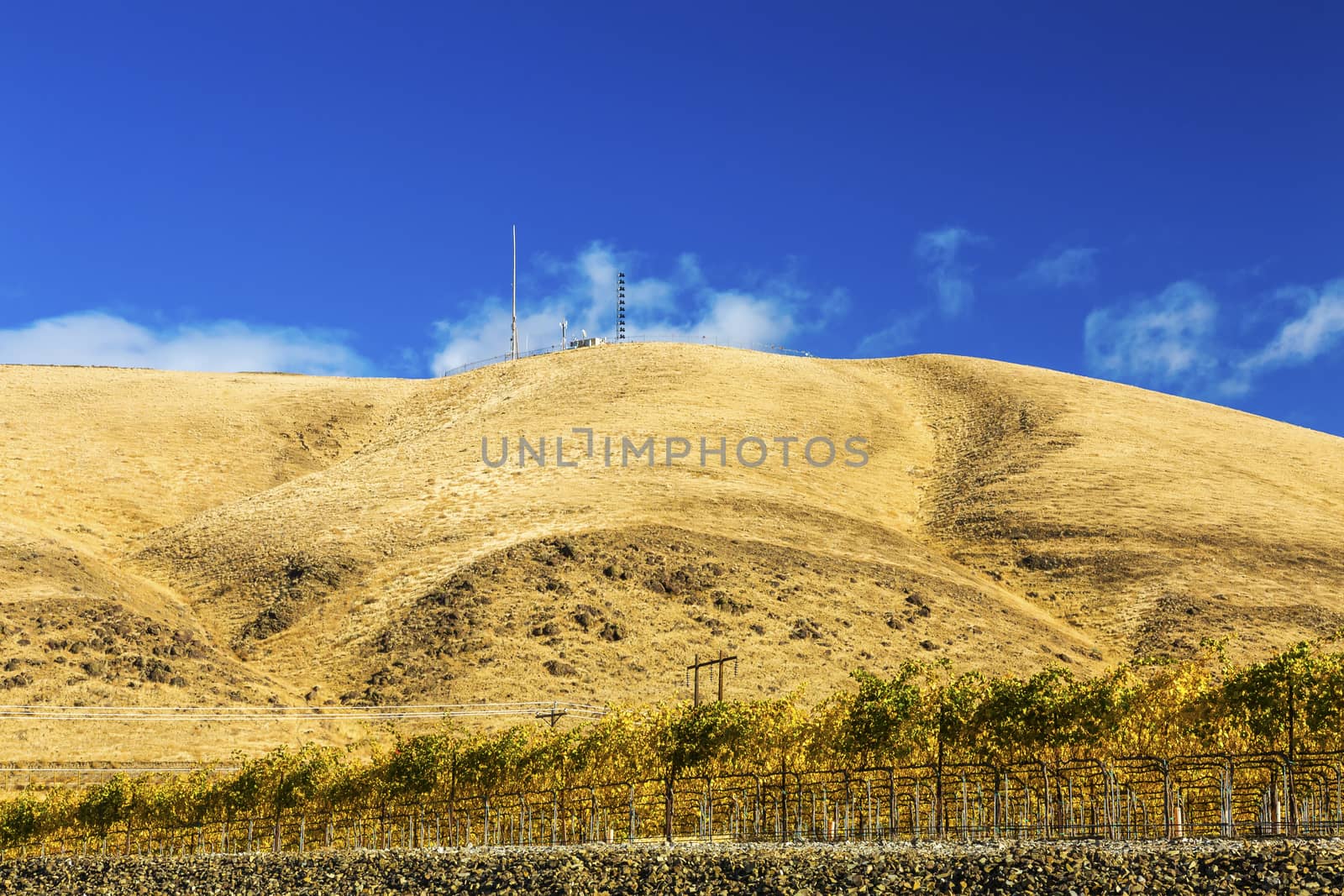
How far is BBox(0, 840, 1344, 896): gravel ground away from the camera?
2381 cm

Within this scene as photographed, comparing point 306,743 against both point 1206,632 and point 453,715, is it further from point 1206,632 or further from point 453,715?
point 1206,632

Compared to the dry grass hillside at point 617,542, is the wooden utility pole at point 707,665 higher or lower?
lower

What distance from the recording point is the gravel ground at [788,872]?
23812mm

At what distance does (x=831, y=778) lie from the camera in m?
58.6

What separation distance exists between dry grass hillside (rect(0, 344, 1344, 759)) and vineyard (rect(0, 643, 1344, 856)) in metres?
8.47

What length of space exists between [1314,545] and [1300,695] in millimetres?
78312

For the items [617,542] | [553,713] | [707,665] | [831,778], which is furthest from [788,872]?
[617,542]

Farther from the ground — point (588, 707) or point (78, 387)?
point (78, 387)

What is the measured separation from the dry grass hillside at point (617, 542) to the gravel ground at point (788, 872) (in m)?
39.0

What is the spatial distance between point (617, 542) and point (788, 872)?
72781 mm

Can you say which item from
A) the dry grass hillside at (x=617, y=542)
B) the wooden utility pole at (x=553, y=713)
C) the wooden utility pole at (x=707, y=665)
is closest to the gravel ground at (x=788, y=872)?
the wooden utility pole at (x=707, y=665)

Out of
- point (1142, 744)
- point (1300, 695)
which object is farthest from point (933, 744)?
point (1300, 695)

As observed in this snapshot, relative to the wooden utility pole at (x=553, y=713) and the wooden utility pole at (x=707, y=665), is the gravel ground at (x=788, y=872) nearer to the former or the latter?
the wooden utility pole at (x=707, y=665)

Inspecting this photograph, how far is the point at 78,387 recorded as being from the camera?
158 meters
